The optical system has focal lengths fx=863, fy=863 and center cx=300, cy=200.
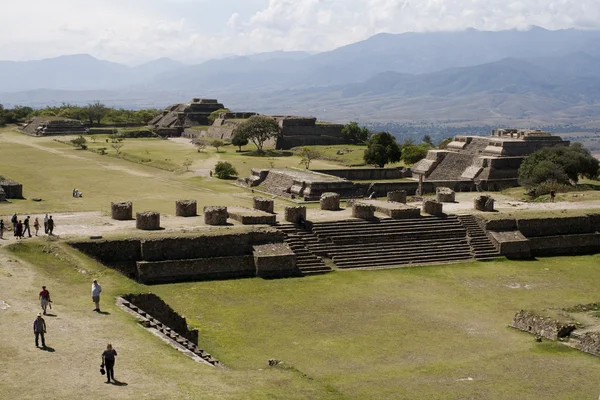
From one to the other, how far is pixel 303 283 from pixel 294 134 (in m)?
60.2

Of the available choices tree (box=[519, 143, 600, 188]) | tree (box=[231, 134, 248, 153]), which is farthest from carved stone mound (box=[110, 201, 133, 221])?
tree (box=[231, 134, 248, 153])

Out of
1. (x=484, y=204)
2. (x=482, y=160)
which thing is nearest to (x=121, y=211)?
(x=484, y=204)

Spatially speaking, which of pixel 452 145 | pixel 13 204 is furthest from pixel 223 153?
pixel 13 204

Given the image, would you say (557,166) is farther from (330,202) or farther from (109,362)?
(109,362)

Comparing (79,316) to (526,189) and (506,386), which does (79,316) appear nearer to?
(506,386)

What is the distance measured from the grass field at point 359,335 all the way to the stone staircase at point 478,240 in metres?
0.98

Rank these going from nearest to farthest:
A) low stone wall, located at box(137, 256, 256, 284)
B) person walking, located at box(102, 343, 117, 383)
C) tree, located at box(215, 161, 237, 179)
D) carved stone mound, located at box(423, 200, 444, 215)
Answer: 1. person walking, located at box(102, 343, 117, 383)
2. low stone wall, located at box(137, 256, 256, 284)
3. carved stone mound, located at box(423, 200, 444, 215)
4. tree, located at box(215, 161, 237, 179)

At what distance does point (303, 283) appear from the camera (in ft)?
107

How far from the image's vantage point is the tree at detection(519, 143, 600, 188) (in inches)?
2174

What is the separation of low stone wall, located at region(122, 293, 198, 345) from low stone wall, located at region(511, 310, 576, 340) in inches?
405

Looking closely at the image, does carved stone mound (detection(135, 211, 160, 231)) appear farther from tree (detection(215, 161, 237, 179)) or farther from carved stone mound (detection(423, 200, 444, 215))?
tree (detection(215, 161, 237, 179))

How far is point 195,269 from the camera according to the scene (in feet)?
108

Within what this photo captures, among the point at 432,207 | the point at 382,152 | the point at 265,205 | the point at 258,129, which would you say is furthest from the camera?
the point at 258,129

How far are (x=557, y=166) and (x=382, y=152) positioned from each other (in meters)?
17.7
